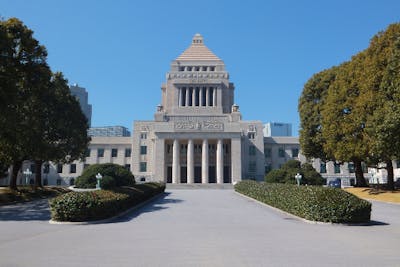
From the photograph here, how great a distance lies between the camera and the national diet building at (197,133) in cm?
6303

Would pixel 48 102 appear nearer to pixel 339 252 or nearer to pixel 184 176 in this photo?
pixel 339 252

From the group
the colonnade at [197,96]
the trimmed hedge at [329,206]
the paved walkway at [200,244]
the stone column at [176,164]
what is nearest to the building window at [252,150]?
the colonnade at [197,96]

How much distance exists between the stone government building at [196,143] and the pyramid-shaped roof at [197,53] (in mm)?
249

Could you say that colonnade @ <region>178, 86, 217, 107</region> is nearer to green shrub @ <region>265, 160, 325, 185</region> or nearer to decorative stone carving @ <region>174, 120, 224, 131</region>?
decorative stone carving @ <region>174, 120, 224, 131</region>

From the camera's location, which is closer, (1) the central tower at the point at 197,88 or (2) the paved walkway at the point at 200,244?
(2) the paved walkway at the point at 200,244

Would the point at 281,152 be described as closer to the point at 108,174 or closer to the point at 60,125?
the point at 108,174

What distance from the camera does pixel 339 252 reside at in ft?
29.9

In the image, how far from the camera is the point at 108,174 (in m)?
38.4

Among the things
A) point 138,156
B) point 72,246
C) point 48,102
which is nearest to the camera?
point 72,246

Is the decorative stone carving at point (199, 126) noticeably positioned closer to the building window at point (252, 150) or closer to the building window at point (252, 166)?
the building window at point (252, 150)

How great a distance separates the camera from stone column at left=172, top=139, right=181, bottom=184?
204 feet

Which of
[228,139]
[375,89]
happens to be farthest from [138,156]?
[375,89]

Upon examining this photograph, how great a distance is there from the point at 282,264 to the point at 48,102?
32.0m

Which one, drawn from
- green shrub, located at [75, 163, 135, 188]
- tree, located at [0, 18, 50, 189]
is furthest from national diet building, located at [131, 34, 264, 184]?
tree, located at [0, 18, 50, 189]
